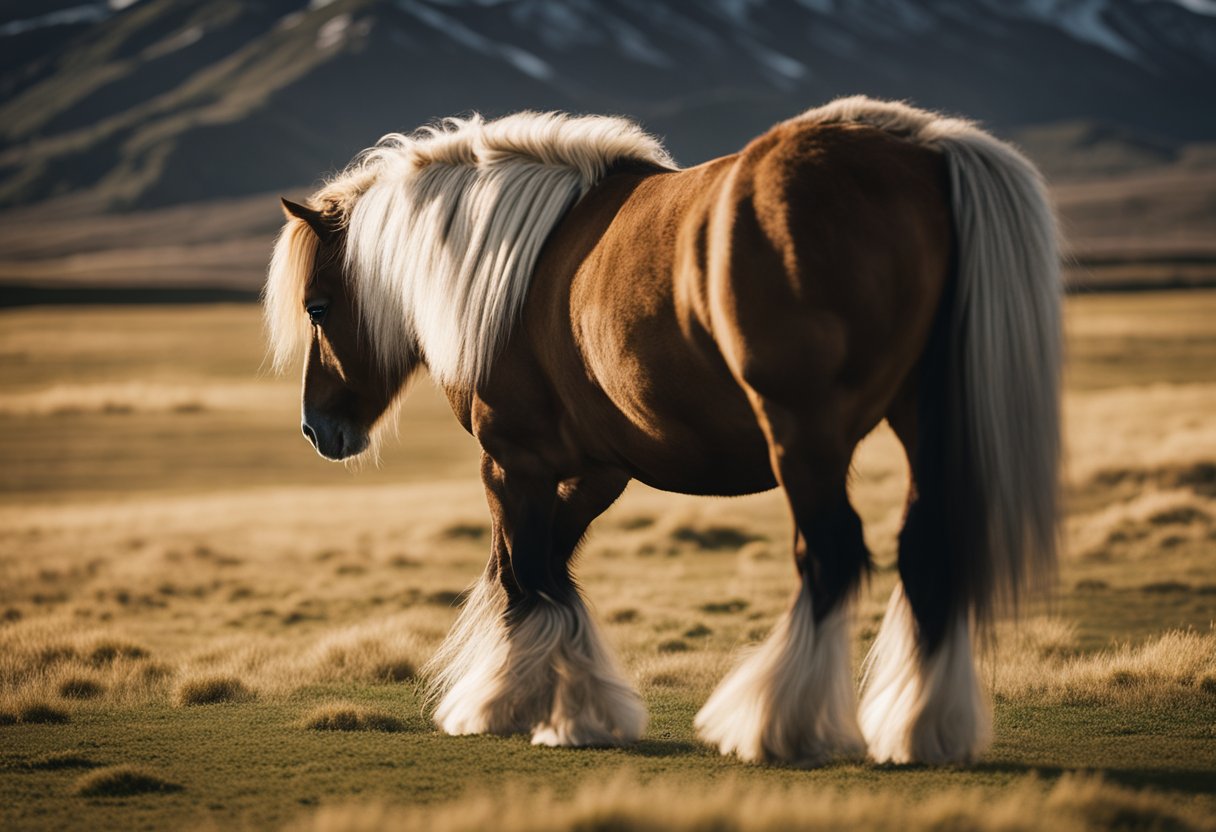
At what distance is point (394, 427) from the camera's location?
727 centimetres

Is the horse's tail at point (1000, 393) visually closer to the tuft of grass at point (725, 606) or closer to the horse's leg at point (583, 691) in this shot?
the horse's leg at point (583, 691)

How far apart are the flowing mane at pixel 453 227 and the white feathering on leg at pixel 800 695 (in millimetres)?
1910

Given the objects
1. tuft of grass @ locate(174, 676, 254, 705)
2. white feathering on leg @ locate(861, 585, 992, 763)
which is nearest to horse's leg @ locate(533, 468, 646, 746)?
white feathering on leg @ locate(861, 585, 992, 763)

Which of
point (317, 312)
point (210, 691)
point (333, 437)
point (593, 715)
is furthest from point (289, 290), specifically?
point (593, 715)

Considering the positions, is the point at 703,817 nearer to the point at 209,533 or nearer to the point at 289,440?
the point at 209,533

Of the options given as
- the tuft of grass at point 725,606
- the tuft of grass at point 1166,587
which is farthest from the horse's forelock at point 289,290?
the tuft of grass at point 1166,587

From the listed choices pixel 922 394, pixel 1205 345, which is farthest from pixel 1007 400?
pixel 1205 345

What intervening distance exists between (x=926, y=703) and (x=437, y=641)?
6.39 metres

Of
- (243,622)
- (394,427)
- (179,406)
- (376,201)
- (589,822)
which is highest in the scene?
(376,201)

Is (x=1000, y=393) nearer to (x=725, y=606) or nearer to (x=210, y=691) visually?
(x=210, y=691)

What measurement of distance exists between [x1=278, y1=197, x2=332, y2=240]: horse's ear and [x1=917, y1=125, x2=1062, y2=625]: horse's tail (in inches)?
133

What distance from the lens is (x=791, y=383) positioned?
465 cm

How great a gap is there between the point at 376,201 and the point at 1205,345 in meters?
53.4

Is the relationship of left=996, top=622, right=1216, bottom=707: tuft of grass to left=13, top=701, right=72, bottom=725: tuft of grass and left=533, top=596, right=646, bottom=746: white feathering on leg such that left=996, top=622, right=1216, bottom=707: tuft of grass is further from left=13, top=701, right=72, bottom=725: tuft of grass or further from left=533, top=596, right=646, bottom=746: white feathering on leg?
left=13, top=701, right=72, bottom=725: tuft of grass
